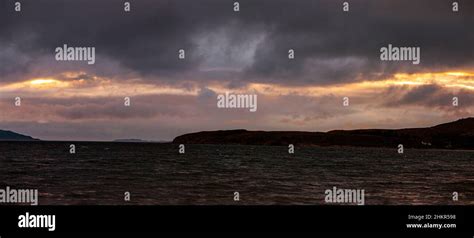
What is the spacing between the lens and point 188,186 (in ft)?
125
